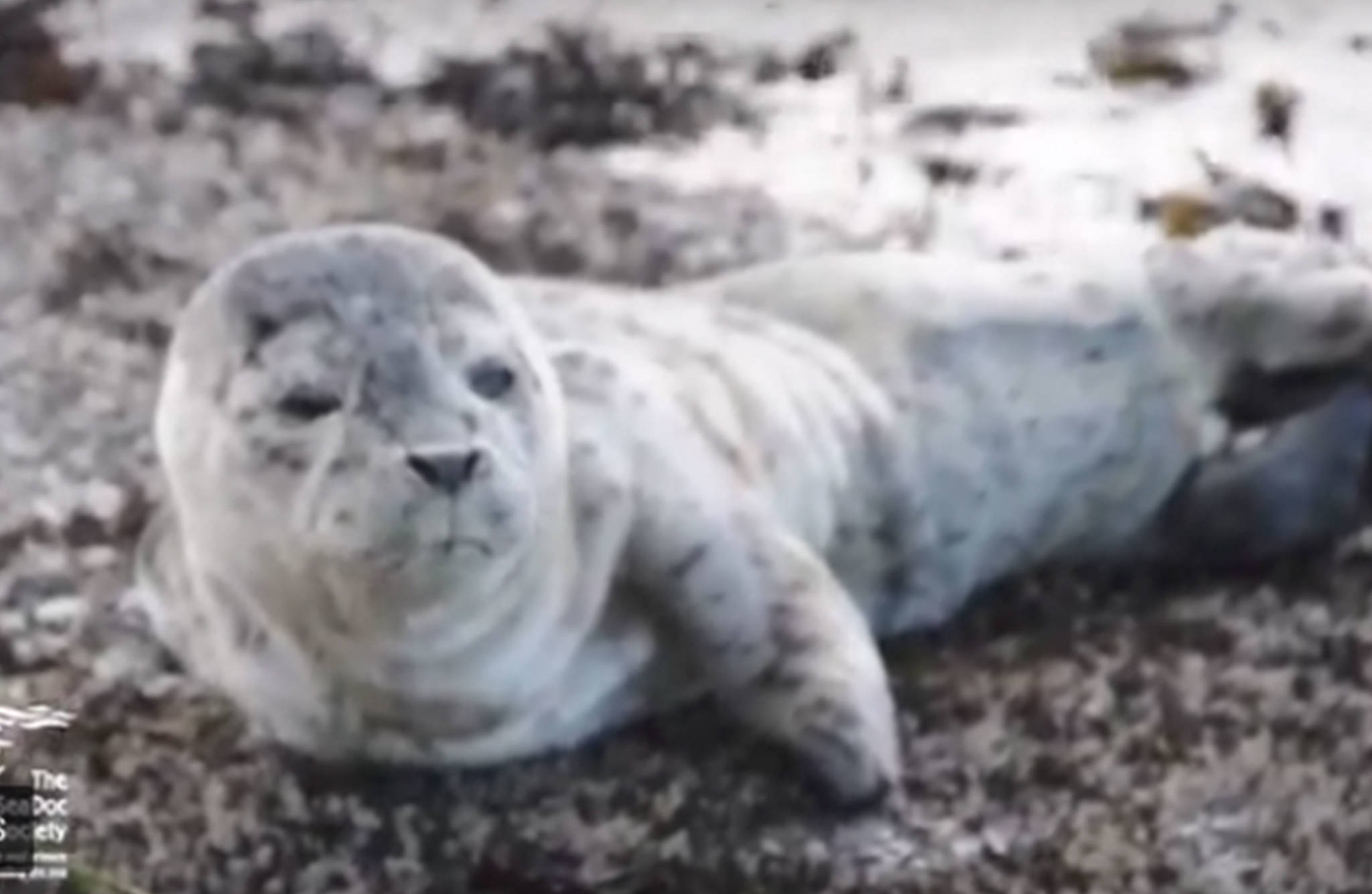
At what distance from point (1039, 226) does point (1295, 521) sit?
593 millimetres

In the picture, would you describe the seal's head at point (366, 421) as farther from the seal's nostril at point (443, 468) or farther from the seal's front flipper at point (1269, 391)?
the seal's front flipper at point (1269, 391)

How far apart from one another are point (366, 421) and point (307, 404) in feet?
0.14

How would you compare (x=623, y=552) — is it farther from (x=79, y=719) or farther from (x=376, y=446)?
(x=79, y=719)

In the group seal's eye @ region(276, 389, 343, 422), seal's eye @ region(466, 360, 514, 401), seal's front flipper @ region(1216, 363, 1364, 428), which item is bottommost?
seal's front flipper @ region(1216, 363, 1364, 428)

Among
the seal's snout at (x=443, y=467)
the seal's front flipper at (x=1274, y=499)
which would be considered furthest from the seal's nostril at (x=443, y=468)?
the seal's front flipper at (x=1274, y=499)

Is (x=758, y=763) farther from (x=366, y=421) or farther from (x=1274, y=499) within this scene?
(x=1274, y=499)

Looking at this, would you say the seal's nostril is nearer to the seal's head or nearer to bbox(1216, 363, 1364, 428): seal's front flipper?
the seal's head

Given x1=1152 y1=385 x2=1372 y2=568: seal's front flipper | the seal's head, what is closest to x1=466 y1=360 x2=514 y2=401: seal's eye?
the seal's head

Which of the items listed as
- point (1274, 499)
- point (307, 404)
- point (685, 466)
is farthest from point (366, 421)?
point (1274, 499)

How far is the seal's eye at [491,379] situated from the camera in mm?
1858

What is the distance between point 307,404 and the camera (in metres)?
1.83

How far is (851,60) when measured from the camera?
3.23 meters

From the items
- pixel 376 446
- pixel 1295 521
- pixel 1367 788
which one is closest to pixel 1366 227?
pixel 1295 521

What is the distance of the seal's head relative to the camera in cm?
179
